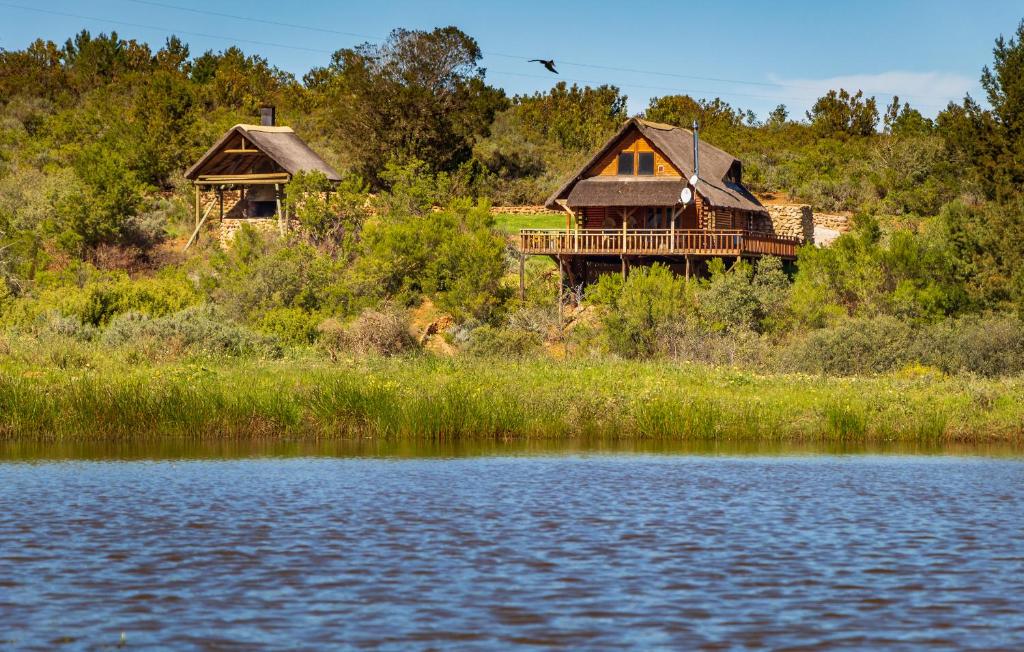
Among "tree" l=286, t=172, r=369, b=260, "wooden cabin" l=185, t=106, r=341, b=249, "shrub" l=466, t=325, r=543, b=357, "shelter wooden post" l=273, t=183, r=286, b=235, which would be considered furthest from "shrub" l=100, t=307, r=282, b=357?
"wooden cabin" l=185, t=106, r=341, b=249

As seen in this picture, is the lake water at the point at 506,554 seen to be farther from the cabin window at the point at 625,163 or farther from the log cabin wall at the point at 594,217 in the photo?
the log cabin wall at the point at 594,217

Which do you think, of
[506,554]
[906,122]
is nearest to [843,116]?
[906,122]

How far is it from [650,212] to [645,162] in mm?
2027

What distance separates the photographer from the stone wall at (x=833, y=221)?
203ft

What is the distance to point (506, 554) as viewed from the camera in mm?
15516

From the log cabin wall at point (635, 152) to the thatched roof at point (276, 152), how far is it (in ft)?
38.0

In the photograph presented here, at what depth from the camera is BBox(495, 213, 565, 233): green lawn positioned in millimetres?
62000

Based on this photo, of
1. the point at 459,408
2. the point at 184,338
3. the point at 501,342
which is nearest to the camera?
the point at 459,408

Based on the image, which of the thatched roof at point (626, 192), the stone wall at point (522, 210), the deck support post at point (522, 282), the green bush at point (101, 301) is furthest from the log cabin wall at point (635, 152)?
the green bush at point (101, 301)

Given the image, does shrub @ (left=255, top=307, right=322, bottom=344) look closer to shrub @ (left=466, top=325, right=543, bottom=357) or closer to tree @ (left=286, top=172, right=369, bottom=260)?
shrub @ (left=466, top=325, right=543, bottom=357)

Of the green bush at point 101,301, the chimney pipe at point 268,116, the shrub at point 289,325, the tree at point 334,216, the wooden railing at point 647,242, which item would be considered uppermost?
the chimney pipe at point 268,116

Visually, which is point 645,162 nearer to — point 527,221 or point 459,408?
point 527,221

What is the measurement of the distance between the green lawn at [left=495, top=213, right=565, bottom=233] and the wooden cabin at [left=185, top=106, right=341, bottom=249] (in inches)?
312

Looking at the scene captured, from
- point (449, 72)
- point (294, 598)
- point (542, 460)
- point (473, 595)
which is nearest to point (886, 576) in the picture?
point (473, 595)
